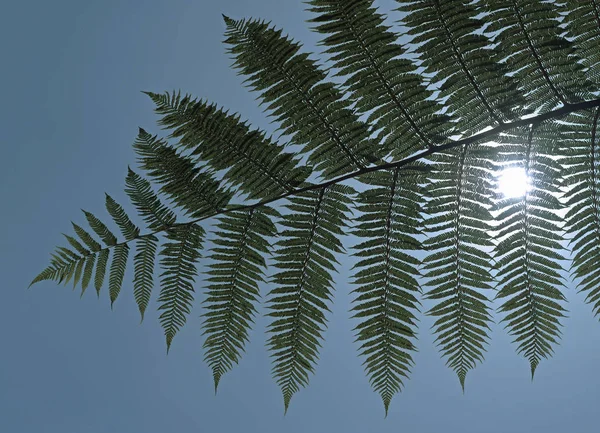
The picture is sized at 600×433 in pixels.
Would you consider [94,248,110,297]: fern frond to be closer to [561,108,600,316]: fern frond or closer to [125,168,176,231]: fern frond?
[125,168,176,231]: fern frond

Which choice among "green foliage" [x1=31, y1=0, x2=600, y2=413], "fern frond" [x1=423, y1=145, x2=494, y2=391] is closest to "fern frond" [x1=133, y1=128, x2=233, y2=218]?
"green foliage" [x1=31, y1=0, x2=600, y2=413]

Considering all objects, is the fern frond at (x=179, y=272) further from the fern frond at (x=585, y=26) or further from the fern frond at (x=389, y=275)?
the fern frond at (x=585, y=26)

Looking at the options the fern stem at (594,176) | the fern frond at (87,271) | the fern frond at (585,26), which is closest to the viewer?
the fern frond at (585,26)

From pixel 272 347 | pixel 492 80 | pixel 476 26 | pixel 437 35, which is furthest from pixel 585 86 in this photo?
pixel 272 347

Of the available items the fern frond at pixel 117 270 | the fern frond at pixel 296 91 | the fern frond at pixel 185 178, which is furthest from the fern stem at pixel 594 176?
the fern frond at pixel 117 270

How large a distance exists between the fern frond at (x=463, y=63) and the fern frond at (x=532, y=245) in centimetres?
16

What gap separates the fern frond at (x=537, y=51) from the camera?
2084 millimetres

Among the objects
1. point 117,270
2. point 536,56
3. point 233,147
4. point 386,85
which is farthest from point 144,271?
point 536,56

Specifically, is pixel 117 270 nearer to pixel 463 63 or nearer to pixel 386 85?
pixel 386 85

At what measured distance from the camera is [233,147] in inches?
93.6

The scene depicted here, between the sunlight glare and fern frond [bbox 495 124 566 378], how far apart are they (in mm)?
20

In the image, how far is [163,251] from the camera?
8.30ft

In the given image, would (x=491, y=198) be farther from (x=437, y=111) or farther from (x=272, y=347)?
(x=272, y=347)

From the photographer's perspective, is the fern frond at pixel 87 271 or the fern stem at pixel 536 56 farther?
the fern frond at pixel 87 271
